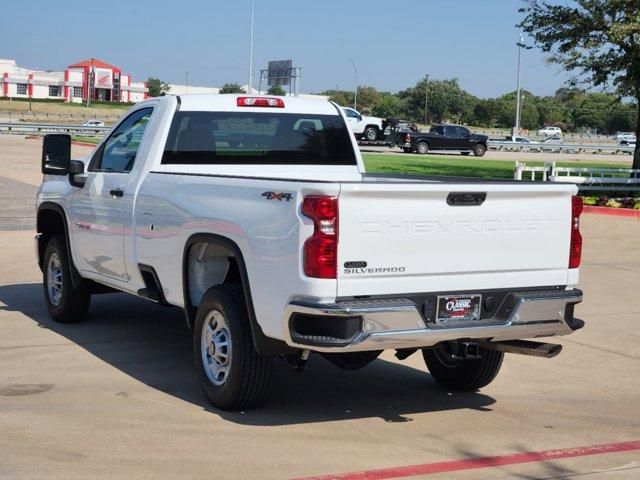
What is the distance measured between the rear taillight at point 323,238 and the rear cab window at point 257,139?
247cm

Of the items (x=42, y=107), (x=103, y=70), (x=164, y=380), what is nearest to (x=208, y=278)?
(x=164, y=380)

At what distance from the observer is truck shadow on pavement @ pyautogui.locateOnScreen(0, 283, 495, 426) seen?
22.5ft

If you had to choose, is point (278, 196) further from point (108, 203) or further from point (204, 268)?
point (108, 203)

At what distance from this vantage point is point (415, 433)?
6.39 metres

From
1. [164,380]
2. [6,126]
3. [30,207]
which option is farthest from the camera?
[6,126]

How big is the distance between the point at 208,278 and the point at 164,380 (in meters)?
0.93

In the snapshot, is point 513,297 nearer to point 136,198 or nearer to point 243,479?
point 243,479

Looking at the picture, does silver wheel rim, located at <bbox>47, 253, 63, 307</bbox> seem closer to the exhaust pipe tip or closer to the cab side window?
the cab side window

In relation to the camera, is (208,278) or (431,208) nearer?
(431,208)

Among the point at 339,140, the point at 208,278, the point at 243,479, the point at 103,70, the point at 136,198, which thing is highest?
the point at 103,70

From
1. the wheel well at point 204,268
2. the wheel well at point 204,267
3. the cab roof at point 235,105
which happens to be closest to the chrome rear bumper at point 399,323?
the wheel well at point 204,267

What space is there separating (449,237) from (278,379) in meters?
2.20

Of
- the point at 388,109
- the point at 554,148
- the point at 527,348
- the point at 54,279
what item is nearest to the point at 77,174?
the point at 54,279

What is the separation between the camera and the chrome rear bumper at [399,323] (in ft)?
18.9
